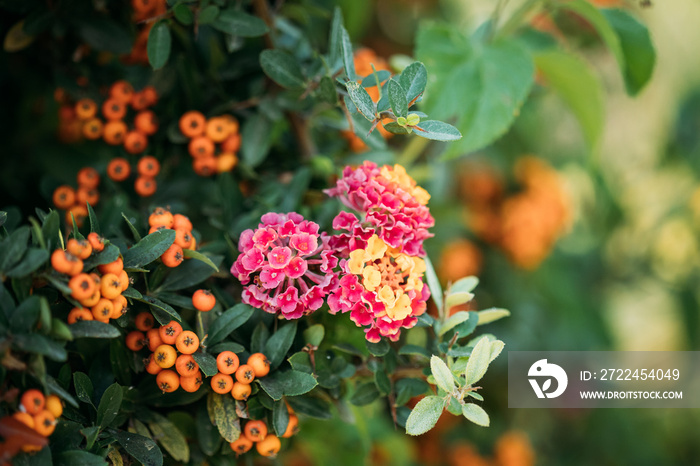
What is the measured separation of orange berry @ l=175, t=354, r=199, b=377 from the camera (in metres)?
0.65

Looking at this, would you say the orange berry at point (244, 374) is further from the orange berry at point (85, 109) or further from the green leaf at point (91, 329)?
the orange berry at point (85, 109)

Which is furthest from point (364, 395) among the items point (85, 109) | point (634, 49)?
point (634, 49)

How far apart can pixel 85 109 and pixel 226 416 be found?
1.83 feet

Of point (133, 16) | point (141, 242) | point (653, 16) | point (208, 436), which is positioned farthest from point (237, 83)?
point (653, 16)

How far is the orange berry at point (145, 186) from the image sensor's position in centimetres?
89

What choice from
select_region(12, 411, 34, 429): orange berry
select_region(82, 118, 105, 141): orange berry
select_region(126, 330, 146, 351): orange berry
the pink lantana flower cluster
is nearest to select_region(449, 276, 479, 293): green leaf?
the pink lantana flower cluster

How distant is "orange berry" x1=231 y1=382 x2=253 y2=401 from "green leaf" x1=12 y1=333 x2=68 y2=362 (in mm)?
198

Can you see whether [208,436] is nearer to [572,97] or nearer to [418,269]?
[418,269]

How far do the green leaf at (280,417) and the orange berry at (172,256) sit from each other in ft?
0.69

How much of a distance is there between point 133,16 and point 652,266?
1.62m

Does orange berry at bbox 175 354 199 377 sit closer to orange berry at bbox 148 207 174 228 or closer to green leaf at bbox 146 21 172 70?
orange berry at bbox 148 207 174 228

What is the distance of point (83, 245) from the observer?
1.96 ft

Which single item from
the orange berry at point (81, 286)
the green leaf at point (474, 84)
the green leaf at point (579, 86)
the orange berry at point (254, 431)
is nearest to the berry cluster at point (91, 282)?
the orange berry at point (81, 286)

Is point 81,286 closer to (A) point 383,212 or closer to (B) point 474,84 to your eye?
(A) point 383,212
